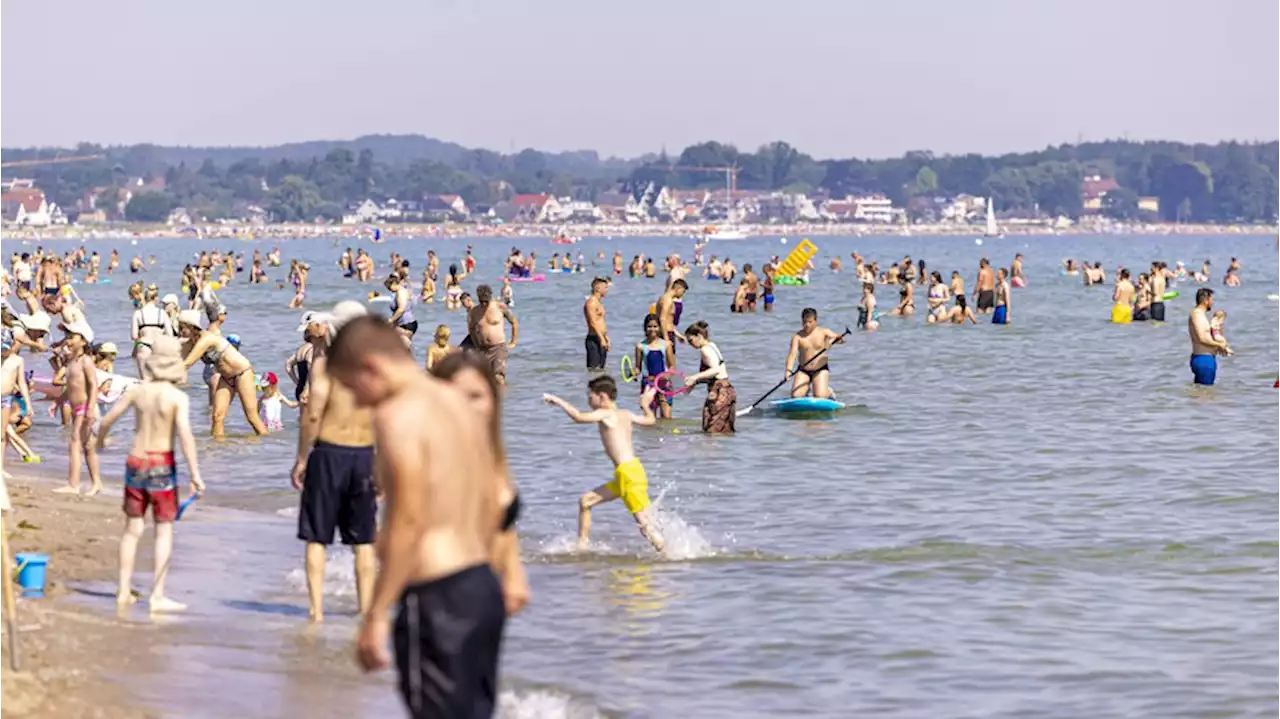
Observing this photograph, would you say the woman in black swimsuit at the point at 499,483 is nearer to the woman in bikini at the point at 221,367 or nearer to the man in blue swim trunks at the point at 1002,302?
the woman in bikini at the point at 221,367

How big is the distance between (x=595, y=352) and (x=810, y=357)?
699 cm

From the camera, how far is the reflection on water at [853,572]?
9812 mm

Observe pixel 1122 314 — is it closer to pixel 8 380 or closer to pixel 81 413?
pixel 81 413

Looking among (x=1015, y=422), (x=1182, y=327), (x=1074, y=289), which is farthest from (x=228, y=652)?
(x=1074, y=289)

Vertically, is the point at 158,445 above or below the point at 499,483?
below

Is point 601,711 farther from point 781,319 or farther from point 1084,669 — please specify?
point 781,319

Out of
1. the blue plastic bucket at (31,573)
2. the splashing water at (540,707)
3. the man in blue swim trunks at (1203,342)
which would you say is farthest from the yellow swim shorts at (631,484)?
the man in blue swim trunks at (1203,342)

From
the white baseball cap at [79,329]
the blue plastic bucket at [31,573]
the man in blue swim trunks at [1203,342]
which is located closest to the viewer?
the blue plastic bucket at [31,573]

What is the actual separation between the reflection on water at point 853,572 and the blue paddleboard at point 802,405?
0.98 feet

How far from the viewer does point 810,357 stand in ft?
72.6

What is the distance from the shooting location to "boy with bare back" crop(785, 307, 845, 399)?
21641 millimetres

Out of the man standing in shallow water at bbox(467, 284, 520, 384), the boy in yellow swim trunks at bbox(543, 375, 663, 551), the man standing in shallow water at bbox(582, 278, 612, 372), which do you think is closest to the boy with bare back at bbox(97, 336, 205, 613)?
the boy in yellow swim trunks at bbox(543, 375, 663, 551)

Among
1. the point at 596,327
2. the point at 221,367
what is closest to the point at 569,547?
the point at 221,367

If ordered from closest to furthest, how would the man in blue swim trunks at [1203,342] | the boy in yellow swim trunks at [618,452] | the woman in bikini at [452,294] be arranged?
the boy in yellow swim trunks at [618,452], the man in blue swim trunks at [1203,342], the woman in bikini at [452,294]
